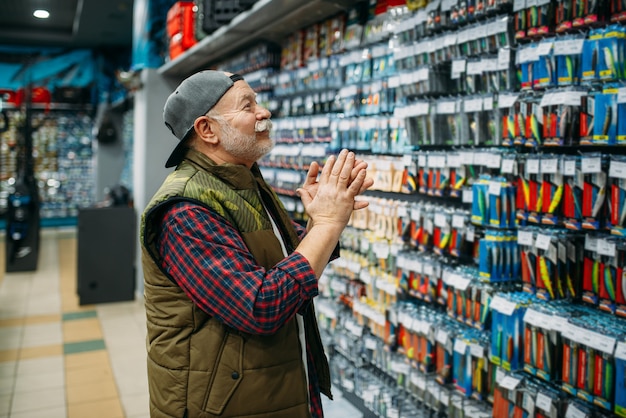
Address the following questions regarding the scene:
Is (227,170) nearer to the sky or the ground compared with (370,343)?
nearer to the sky

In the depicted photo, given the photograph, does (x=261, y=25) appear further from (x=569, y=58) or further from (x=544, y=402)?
(x=544, y=402)

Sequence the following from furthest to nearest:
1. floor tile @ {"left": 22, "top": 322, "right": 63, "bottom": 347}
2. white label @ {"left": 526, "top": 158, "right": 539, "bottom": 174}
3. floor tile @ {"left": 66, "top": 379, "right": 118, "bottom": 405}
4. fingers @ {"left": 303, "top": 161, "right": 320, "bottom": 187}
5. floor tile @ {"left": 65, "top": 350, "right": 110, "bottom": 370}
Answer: floor tile @ {"left": 22, "top": 322, "right": 63, "bottom": 347} → floor tile @ {"left": 65, "top": 350, "right": 110, "bottom": 370} → floor tile @ {"left": 66, "top": 379, "right": 118, "bottom": 405} → white label @ {"left": 526, "top": 158, "right": 539, "bottom": 174} → fingers @ {"left": 303, "top": 161, "right": 320, "bottom": 187}

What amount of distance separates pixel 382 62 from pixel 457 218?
1.26 meters

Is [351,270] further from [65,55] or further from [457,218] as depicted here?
[65,55]

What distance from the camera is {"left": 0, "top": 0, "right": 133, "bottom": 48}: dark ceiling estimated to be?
9.79 m

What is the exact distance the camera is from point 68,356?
16.4 ft

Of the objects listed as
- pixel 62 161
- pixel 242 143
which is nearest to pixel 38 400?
pixel 242 143

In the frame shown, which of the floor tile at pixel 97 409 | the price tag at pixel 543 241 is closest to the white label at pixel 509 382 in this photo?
the price tag at pixel 543 241

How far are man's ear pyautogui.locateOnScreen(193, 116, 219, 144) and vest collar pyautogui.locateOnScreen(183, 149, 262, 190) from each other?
5 cm

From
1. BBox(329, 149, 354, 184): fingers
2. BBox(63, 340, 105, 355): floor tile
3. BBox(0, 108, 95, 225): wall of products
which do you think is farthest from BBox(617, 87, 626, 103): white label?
BBox(0, 108, 95, 225): wall of products

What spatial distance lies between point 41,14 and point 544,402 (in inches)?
456

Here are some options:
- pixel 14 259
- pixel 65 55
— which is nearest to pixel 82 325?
pixel 14 259

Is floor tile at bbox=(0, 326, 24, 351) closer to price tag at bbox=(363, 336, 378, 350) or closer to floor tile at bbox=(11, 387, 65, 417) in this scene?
floor tile at bbox=(11, 387, 65, 417)

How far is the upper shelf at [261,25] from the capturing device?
404cm
